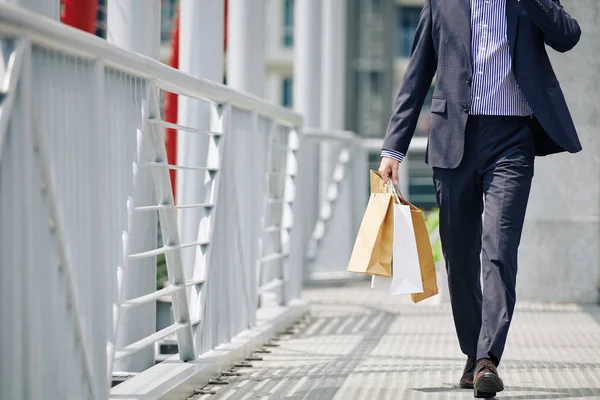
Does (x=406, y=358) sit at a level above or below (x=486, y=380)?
below

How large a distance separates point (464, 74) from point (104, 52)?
4.99ft

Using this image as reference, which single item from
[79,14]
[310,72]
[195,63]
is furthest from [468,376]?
[310,72]

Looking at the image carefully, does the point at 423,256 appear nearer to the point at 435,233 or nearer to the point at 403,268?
the point at 403,268

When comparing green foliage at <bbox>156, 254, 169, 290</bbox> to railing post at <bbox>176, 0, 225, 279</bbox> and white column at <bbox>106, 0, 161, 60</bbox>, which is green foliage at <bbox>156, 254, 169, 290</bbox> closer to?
railing post at <bbox>176, 0, 225, 279</bbox>

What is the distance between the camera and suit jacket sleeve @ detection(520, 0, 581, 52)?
418cm

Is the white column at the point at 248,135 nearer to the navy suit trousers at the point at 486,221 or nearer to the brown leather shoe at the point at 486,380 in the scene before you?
the navy suit trousers at the point at 486,221

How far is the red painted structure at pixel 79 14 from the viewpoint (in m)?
7.61

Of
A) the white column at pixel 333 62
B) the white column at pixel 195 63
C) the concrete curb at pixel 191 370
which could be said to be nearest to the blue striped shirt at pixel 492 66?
the concrete curb at pixel 191 370

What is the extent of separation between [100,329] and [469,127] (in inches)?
65.6

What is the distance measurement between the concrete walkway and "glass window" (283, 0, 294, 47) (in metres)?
40.7

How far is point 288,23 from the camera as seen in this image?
4850 cm

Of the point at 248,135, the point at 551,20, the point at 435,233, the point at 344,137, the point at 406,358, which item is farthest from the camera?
the point at 344,137

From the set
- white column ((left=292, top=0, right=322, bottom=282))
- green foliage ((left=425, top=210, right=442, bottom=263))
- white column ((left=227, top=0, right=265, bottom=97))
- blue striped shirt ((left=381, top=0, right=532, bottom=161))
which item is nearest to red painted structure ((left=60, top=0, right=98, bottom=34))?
white column ((left=227, top=0, right=265, bottom=97))

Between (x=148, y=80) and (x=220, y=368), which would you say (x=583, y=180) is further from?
(x=148, y=80)
